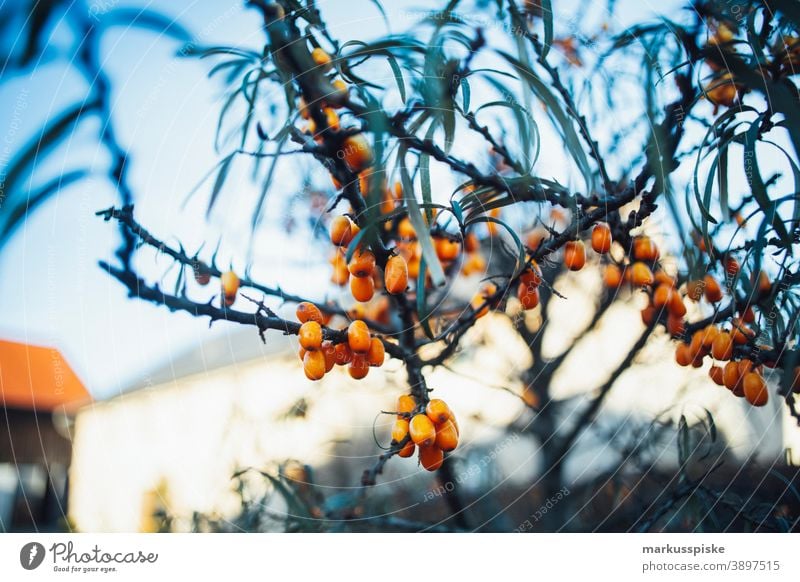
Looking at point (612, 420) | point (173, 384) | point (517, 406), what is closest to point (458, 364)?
point (517, 406)

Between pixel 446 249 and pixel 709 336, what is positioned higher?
pixel 446 249

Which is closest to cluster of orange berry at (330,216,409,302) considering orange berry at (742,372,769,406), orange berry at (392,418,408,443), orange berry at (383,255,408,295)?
orange berry at (383,255,408,295)

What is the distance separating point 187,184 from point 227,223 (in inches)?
2.2

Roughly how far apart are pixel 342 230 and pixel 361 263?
34 millimetres

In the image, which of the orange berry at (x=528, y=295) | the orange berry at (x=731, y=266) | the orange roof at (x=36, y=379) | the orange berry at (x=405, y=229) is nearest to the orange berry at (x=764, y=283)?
the orange berry at (x=731, y=266)

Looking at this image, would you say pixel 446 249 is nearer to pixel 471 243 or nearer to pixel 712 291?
pixel 471 243

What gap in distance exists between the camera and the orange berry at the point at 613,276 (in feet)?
2.24

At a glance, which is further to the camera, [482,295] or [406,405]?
[482,295]

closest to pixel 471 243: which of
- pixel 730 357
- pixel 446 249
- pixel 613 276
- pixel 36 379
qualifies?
pixel 446 249

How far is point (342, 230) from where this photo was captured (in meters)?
0.50

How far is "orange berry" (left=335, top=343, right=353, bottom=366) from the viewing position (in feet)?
1.61

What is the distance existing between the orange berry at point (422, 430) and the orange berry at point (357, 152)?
0.22m

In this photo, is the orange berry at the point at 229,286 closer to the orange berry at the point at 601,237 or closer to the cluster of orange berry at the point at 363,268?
the cluster of orange berry at the point at 363,268

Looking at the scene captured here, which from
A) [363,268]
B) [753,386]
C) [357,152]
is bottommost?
[753,386]
